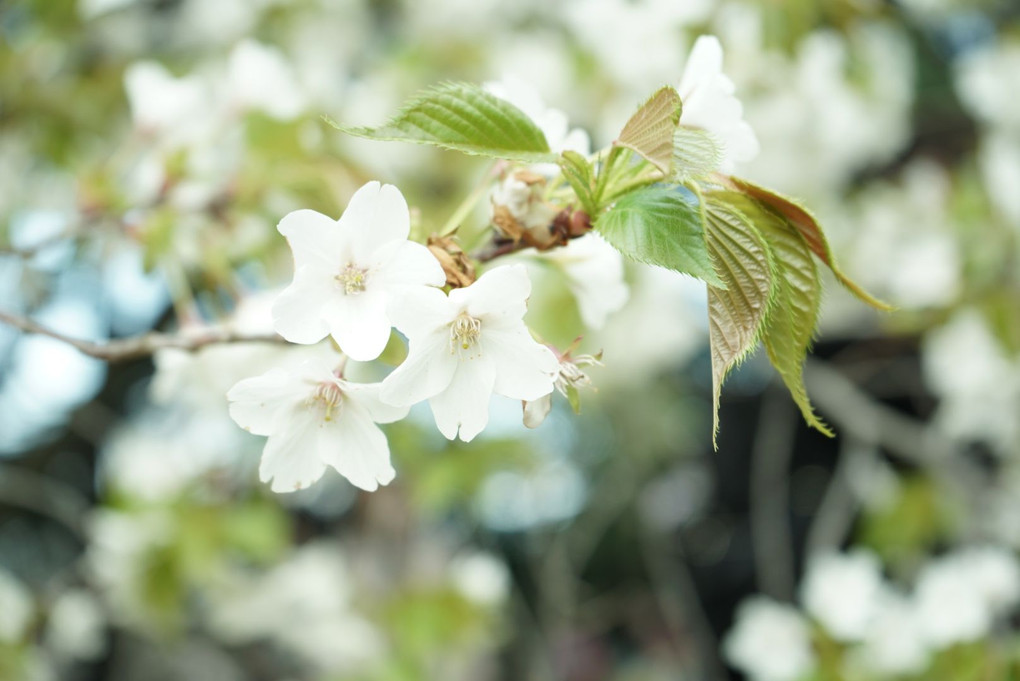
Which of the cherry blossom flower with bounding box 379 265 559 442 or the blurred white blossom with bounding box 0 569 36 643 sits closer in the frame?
the cherry blossom flower with bounding box 379 265 559 442

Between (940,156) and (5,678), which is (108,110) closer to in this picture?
(5,678)

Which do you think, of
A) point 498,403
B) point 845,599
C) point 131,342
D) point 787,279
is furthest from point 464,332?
point 498,403

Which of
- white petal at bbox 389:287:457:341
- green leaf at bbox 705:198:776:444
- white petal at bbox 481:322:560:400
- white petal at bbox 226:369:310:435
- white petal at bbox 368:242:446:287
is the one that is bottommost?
white petal at bbox 226:369:310:435

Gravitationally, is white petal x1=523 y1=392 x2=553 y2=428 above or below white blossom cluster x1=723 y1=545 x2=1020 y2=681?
above

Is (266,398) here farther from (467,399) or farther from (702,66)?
(702,66)

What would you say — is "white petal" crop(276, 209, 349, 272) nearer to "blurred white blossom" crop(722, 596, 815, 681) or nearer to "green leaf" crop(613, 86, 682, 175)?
"green leaf" crop(613, 86, 682, 175)

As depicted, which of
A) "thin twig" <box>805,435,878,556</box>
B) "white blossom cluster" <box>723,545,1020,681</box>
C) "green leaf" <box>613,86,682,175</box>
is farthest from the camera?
"thin twig" <box>805,435,878,556</box>

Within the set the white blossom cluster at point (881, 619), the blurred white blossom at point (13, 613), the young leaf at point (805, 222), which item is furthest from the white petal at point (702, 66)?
the blurred white blossom at point (13, 613)

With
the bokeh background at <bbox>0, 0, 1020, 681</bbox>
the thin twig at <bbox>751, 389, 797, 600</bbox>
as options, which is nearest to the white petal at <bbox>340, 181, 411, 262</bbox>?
the bokeh background at <bbox>0, 0, 1020, 681</bbox>
